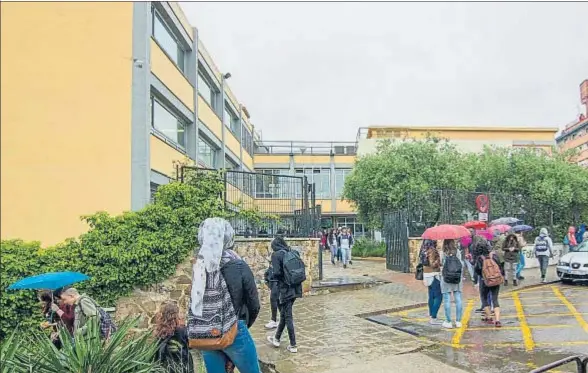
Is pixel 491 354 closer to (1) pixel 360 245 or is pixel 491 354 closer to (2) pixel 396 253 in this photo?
(2) pixel 396 253

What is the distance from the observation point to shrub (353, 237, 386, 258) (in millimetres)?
26737

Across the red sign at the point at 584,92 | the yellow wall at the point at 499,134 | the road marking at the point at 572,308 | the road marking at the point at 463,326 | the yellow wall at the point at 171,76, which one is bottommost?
the road marking at the point at 463,326

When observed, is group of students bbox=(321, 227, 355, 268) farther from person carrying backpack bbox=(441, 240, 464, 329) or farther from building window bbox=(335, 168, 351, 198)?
building window bbox=(335, 168, 351, 198)

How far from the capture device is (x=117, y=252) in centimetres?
956

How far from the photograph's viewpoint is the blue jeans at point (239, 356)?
4215 mm

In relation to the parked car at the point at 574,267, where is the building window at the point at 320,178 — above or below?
above

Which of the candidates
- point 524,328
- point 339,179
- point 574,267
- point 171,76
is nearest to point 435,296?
point 524,328

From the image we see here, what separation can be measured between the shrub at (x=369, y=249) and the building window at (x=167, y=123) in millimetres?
12257

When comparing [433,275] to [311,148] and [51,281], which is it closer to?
[51,281]

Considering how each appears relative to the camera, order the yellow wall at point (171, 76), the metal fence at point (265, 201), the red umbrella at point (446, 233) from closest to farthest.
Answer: the red umbrella at point (446, 233) → the metal fence at point (265, 201) → the yellow wall at point (171, 76)

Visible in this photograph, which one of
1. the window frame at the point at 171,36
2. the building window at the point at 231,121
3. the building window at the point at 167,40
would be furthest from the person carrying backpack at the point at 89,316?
the building window at the point at 231,121

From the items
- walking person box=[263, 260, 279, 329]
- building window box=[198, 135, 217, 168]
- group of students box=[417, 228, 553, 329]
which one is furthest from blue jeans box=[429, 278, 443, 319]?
building window box=[198, 135, 217, 168]

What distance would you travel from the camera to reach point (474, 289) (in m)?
14.0

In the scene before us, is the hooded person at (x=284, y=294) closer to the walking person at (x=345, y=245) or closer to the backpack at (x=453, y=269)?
the backpack at (x=453, y=269)
